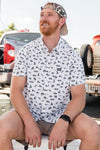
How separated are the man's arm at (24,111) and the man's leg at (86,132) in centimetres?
29

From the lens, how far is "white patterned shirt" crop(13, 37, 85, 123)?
2400 millimetres

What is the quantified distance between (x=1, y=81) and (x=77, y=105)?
2.99 meters

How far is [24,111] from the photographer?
7.50 feet

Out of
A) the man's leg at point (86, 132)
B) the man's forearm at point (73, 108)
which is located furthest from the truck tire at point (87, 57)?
the man's leg at point (86, 132)

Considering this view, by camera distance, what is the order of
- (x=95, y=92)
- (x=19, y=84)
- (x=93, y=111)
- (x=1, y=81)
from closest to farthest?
(x=19, y=84), (x=1, y=81), (x=95, y=92), (x=93, y=111)

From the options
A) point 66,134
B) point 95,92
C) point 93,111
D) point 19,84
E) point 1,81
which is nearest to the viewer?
point 66,134

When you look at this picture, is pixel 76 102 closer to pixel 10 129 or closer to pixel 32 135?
pixel 32 135

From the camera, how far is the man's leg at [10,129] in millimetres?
2115

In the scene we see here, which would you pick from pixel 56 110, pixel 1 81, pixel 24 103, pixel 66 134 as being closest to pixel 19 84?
pixel 24 103

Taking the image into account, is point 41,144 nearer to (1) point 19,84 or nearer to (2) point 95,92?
(1) point 19,84

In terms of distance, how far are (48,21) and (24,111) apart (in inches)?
29.2

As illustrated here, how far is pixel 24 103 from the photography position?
7.64 feet

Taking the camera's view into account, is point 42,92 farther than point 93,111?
No

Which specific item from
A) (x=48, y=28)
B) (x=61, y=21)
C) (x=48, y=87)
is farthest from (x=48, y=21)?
(x=48, y=87)
